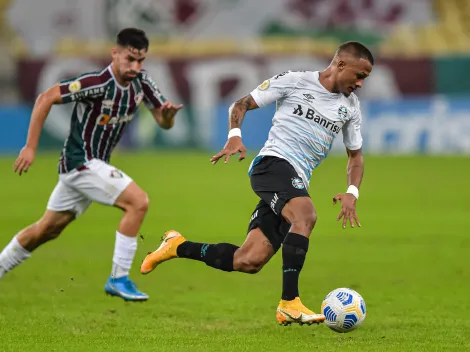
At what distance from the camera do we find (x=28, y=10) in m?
34.5

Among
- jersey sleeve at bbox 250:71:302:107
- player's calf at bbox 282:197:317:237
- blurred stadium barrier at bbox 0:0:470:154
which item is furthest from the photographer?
blurred stadium barrier at bbox 0:0:470:154

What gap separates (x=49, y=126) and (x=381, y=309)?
21.8 m

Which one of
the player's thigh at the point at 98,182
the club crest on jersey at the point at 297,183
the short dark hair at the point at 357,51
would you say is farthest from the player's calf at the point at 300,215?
the player's thigh at the point at 98,182

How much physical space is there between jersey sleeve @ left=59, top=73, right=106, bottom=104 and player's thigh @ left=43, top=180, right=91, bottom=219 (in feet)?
2.34

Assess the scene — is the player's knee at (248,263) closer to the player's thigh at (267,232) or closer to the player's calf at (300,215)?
the player's thigh at (267,232)

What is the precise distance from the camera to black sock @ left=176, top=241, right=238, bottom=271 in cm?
734

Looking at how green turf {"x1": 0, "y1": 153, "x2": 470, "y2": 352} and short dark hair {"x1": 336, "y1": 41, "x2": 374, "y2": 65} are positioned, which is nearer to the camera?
green turf {"x1": 0, "y1": 153, "x2": 470, "y2": 352}

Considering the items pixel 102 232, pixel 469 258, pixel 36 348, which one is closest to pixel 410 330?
pixel 36 348

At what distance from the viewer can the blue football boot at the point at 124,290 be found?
8383 millimetres

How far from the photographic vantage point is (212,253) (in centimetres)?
742

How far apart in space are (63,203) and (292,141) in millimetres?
2240

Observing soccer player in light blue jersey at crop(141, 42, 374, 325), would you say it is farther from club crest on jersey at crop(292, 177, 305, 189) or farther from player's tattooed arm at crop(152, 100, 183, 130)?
player's tattooed arm at crop(152, 100, 183, 130)

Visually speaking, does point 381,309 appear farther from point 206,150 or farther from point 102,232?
point 206,150

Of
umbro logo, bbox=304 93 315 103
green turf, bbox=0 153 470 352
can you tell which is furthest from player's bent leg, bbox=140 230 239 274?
umbro logo, bbox=304 93 315 103
